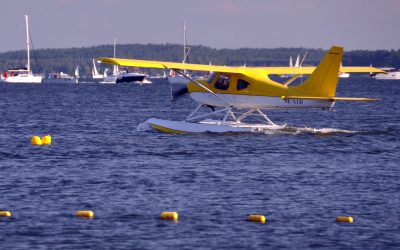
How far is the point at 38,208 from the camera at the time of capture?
772 inches

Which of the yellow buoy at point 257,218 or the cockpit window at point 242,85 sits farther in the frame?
the cockpit window at point 242,85

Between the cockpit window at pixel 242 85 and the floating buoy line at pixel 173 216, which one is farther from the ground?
the cockpit window at pixel 242 85

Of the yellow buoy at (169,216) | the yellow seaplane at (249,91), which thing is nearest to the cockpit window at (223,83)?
the yellow seaplane at (249,91)

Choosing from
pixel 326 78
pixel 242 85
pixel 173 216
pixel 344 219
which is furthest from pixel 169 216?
pixel 242 85

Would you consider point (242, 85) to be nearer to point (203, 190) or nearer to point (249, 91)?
point (249, 91)

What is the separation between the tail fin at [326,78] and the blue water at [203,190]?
1.66 metres

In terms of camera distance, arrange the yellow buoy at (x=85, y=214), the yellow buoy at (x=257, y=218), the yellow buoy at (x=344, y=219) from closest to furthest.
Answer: the yellow buoy at (x=257, y=218) < the yellow buoy at (x=344, y=219) < the yellow buoy at (x=85, y=214)

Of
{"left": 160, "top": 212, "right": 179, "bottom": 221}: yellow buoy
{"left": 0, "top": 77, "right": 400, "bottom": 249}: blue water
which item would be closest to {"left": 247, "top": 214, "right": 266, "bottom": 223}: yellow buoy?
{"left": 0, "top": 77, "right": 400, "bottom": 249}: blue water

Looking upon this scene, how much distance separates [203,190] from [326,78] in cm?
1317

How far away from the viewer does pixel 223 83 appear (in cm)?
3644

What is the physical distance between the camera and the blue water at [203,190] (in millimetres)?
17312

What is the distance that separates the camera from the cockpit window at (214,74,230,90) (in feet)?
119

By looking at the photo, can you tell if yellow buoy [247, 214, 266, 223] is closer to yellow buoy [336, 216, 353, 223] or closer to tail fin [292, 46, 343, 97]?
yellow buoy [336, 216, 353, 223]

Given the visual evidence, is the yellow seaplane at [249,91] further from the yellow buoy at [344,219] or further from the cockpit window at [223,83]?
the yellow buoy at [344,219]
